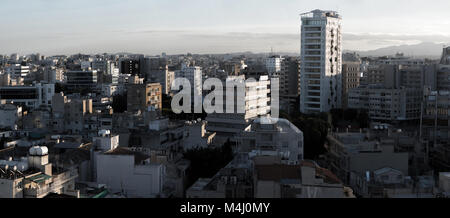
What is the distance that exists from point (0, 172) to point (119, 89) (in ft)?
79.4

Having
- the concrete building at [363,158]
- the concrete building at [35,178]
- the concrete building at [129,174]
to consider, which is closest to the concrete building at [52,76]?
the concrete building at [363,158]

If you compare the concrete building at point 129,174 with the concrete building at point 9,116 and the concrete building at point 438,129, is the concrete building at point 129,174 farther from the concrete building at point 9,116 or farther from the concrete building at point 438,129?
the concrete building at point 9,116

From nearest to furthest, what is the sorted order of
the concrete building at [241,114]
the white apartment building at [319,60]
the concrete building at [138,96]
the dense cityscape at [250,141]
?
the dense cityscape at [250,141] → the concrete building at [241,114] → the concrete building at [138,96] → the white apartment building at [319,60]

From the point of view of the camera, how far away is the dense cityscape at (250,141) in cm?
804

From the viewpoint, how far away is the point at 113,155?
929 centimetres

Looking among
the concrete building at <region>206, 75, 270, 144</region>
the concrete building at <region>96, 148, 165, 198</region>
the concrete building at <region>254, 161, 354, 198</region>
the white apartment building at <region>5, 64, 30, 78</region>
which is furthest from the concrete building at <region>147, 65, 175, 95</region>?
the concrete building at <region>254, 161, 354, 198</region>

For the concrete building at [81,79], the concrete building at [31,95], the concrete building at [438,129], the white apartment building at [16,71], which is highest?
the white apartment building at [16,71]

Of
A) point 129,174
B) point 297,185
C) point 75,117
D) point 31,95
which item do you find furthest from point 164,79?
point 297,185

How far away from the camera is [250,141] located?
11680mm

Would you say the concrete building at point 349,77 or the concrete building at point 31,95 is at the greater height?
the concrete building at point 349,77

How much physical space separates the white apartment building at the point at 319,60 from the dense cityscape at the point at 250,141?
0.15 ft

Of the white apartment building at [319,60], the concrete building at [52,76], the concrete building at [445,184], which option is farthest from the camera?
the concrete building at [52,76]

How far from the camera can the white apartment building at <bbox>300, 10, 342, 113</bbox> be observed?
23.7m
